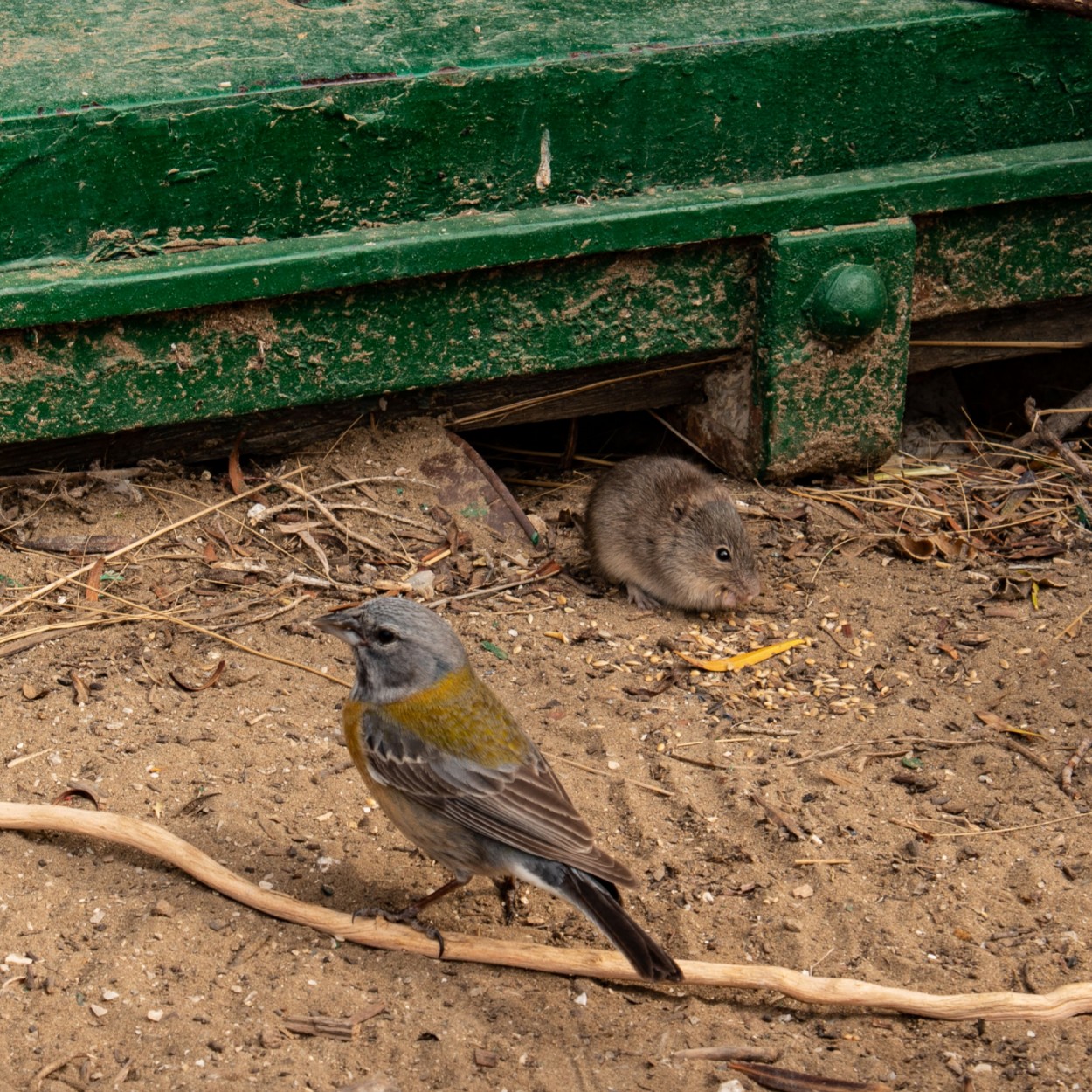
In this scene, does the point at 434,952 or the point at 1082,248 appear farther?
the point at 1082,248

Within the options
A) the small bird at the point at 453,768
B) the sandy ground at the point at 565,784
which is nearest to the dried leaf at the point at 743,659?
the sandy ground at the point at 565,784

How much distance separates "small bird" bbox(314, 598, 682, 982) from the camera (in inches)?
145

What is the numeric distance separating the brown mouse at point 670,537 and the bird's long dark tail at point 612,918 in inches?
81.6

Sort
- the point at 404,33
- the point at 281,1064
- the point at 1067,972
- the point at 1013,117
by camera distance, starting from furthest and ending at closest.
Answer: the point at 1013,117 → the point at 404,33 → the point at 1067,972 → the point at 281,1064

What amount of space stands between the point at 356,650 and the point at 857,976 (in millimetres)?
1614

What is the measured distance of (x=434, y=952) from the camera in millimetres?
3754

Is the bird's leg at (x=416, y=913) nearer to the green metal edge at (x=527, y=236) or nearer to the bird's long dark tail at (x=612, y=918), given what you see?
the bird's long dark tail at (x=612, y=918)

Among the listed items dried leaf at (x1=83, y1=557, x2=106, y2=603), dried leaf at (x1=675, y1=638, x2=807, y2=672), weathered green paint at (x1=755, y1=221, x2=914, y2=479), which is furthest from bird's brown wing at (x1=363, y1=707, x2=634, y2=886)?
weathered green paint at (x1=755, y1=221, x2=914, y2=479)

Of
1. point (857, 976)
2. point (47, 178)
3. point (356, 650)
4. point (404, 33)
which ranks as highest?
point (404, 33)

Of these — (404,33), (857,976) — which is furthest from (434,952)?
(404,33)

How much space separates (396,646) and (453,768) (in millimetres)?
371

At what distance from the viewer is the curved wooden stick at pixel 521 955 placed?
3.55 meters

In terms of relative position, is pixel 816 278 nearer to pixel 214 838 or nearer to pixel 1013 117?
pixel 1013 117

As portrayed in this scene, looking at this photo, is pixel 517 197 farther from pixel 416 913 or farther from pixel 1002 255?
pixel 416 913
